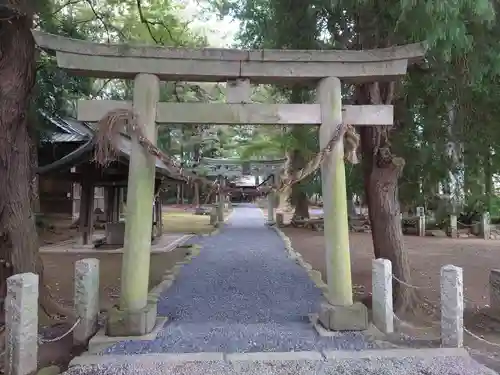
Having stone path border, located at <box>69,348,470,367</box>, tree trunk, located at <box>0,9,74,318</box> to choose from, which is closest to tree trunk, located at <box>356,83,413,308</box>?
stone path border, located at <box>69,348,470,367</box>

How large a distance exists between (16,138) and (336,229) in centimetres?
428

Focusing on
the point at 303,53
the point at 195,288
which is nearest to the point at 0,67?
the point at 303,53

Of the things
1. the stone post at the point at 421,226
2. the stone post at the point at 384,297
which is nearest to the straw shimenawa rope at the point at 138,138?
the stone post at the point at 384,297

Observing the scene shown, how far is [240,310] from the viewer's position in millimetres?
6402

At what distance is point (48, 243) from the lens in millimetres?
15586

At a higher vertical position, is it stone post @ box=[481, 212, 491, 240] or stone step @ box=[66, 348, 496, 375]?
stone post @ box=[481, 212, 491, 240]

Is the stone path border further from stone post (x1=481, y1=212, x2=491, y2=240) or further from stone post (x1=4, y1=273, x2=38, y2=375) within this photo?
stone post (x1=481, y1=212, x2=491, y2=240)

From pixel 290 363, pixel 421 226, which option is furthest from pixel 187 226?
pixel 290 363

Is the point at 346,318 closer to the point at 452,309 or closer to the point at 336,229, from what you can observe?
the point at 336,229

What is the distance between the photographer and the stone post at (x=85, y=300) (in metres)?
5.10

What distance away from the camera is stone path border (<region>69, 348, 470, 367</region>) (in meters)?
4.29

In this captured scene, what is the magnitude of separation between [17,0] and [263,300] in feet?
17.9

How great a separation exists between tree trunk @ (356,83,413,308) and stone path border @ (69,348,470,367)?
2.42 meters

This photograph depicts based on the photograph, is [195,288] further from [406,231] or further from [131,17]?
[406,231]
